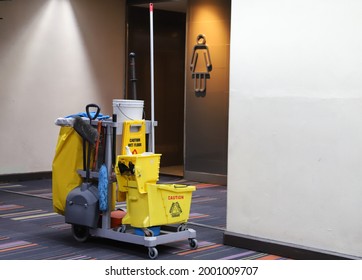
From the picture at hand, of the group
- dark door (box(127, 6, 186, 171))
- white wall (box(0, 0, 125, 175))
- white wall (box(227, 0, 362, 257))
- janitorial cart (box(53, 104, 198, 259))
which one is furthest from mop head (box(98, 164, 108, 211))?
dark door (box(127, 6, 186, 171))

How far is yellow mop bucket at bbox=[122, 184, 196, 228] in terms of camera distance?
15.8ft

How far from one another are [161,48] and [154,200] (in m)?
5.76

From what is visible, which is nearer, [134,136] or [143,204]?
[143,204]

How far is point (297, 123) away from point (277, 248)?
0.93 m

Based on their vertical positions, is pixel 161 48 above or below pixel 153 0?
below

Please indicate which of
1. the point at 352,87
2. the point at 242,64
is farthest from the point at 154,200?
the point at 352,87

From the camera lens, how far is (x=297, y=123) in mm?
4758

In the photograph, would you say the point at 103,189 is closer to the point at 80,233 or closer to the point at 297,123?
the point at 80,233

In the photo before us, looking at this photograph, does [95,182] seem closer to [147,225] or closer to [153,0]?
[147,225]

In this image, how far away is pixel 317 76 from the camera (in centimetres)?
464

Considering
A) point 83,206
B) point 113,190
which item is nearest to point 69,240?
point 83,206

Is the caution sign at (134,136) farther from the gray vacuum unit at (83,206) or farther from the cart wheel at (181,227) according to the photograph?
the cart wheel at (181,227)

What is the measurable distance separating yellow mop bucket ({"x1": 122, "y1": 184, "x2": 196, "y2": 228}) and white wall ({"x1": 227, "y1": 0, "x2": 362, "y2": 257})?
43 centimetres
